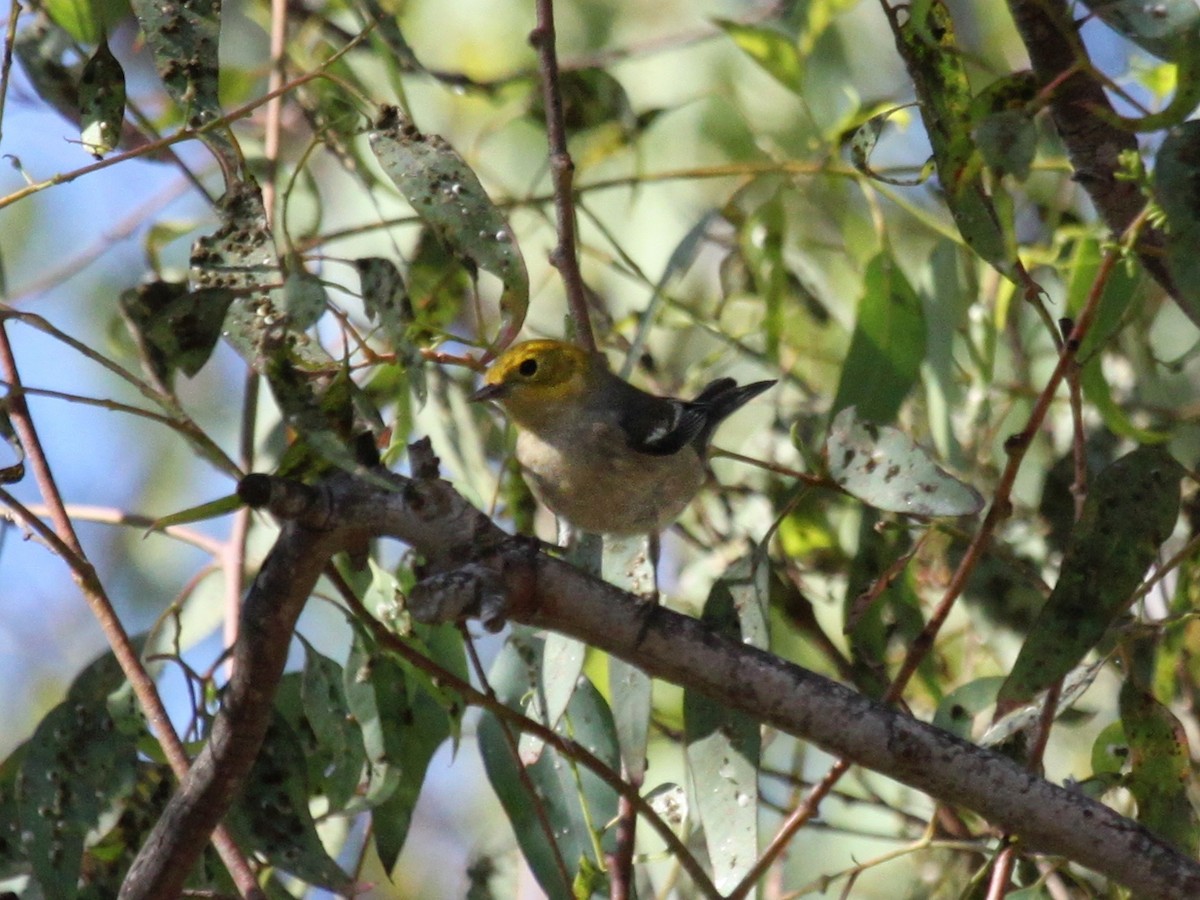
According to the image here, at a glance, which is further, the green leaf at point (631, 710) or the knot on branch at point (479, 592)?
the green leaf at point (631, 710)

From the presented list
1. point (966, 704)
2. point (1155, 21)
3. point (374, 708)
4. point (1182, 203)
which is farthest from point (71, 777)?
point (1155, 21)

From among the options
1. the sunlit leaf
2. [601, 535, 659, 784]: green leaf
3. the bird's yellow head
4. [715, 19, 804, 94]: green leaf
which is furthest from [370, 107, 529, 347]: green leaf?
[715, 19, 804, 94]: green leaf

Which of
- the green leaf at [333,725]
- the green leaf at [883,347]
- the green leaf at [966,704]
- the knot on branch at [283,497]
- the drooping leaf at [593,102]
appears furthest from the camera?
the drooping leaf at [593,102]

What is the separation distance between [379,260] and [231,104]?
2.08 metres

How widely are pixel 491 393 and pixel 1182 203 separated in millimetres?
1651

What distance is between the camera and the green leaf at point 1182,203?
1.54m

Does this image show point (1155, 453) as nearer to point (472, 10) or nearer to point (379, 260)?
point (379, 260)

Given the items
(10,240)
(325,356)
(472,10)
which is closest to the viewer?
(325,356)

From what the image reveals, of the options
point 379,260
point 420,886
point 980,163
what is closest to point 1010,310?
point 980,163

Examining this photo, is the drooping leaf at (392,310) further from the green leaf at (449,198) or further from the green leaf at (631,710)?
the green leaf at (631,710)

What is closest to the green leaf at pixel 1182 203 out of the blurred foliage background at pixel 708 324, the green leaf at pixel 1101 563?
the blurred foliage background at pixel 708 324

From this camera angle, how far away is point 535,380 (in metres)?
3.02

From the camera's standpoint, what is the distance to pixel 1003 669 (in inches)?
119

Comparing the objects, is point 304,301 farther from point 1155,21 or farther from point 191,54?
point 1155,21
